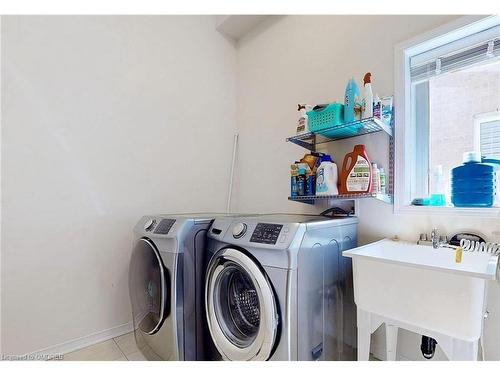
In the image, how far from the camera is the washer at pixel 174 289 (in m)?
1.58

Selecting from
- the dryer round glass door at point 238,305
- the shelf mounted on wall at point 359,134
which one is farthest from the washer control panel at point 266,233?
the shelf mounted on wall at point 359,134

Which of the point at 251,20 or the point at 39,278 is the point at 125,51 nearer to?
the point at 251,20

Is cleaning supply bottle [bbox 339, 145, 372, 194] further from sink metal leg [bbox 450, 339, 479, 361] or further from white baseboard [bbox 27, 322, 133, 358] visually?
white baseboard [bbox 27, 322, 133, 358]

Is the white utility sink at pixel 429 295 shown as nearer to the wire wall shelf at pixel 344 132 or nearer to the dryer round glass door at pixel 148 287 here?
the wire wall shelf at pixel 344 132

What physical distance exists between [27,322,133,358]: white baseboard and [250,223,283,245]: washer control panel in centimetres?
148

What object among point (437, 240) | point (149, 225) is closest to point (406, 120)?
point (437, 240)

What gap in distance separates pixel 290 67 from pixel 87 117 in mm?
1621

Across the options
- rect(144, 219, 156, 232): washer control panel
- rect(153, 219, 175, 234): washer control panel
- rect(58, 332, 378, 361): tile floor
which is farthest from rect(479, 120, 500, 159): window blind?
rect(144, 219, 156, 232): washer control panel

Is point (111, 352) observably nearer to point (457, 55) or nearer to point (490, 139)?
point (490, 139)

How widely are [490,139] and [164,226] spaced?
191cm

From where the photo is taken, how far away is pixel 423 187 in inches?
69.0

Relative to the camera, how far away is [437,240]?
1.47m
